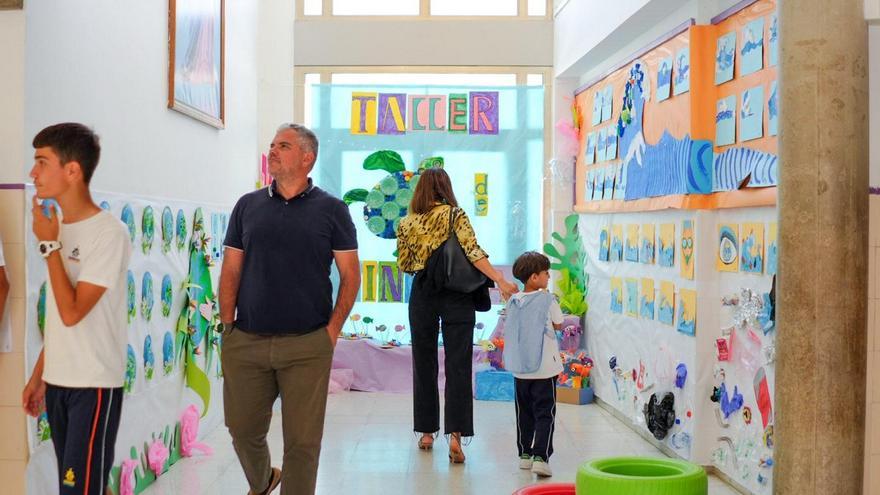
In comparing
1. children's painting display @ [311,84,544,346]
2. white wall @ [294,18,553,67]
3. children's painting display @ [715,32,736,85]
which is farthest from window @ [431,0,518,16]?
children's painting display @ [715,32,736,85]

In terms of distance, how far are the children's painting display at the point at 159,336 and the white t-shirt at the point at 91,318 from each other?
552mm

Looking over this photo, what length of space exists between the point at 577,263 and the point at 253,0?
2944mm

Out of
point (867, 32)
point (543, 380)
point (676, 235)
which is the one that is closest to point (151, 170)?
point (543, 380)

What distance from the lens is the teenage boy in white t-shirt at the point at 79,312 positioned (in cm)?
283

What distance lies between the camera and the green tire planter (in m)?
3.43

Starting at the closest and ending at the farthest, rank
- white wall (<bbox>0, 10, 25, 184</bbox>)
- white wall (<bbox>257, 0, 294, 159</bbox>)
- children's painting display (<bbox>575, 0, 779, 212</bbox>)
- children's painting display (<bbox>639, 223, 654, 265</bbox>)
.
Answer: white wall (<bbox>0, 10, 25, 184</bbox>) < children's painting display (<bbox>575, 0, 779, 212</bbox>) < children's painting display (<bbox>639, 223, 654, 265</bbox>) < white wall (<bbox>257, 0, 294, 159</bbox>)

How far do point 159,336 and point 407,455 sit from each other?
1.41 metres

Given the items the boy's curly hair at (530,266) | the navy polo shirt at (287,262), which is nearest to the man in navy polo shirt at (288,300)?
the navy polo shirt at (287,262)

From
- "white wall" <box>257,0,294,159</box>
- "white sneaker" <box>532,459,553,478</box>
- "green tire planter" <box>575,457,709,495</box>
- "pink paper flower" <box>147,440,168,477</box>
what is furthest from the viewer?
"white wall" <box>257,0,294,159</box>

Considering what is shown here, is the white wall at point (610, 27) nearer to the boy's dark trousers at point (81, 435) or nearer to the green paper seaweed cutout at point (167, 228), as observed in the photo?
the green paper seaweed cutout at point (167, 228)

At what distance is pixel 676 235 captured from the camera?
539cm

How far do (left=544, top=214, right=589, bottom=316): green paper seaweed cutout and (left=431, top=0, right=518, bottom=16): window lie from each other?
170cm

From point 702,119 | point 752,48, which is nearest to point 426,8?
point 702,119

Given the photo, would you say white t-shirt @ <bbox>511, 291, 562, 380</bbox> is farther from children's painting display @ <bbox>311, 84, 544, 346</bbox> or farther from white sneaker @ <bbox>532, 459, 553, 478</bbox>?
children's painting display @ <bbox>311, 84, 544, 346</bbox>
